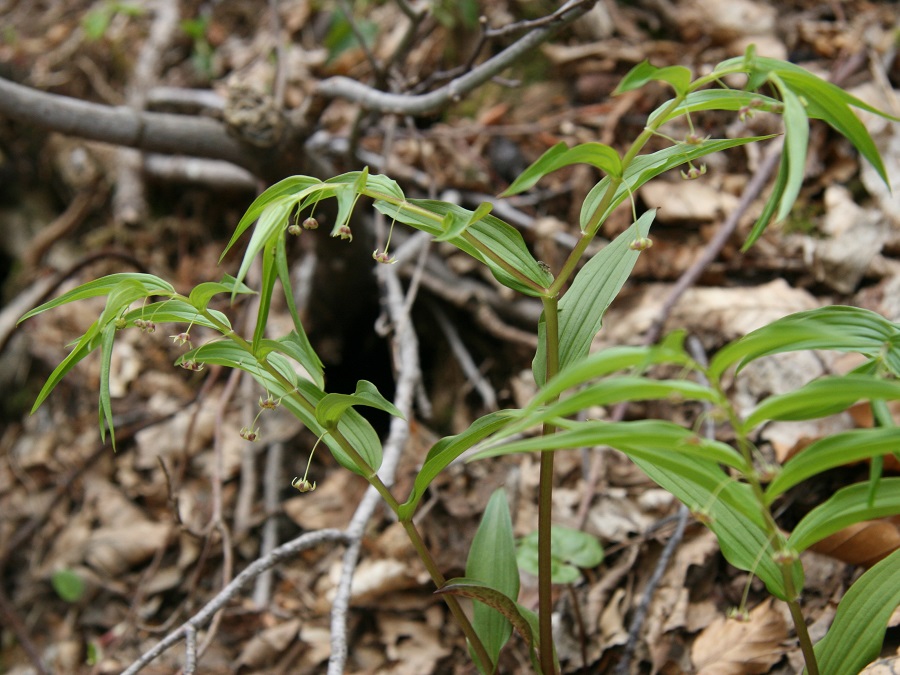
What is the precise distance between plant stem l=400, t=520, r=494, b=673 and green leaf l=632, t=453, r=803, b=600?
0.33 m

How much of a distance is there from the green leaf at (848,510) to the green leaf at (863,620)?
0.42 ft

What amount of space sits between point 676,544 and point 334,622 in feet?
2.29

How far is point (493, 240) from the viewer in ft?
2.93

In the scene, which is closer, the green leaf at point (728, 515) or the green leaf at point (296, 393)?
the green leaf at point (728, 515)

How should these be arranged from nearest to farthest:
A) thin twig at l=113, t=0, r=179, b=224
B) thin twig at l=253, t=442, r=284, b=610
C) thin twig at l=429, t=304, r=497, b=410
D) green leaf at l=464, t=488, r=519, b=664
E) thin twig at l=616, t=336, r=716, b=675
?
1. green leaf at l=464, t=488, r=519, b=664
2. thin twig at l=616, t=336, r=716, b=675
3. thin twig at l=253, t=442, r=284, b=610
4. thin twig at l=429, t=304, r=497, b=410
5. thin twig at l=113, t=0, r=179, b=224

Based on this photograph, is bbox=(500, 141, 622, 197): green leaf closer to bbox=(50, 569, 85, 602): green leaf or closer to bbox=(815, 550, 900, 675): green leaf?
bbox=(815, 550, 900, 675): green leaf

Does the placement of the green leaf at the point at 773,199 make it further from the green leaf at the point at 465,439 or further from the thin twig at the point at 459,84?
the thin twig at the point at 459,84

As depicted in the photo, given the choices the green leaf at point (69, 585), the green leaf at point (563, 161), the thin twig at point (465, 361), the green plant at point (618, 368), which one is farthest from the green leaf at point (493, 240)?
the green leaf at point (69, 585)

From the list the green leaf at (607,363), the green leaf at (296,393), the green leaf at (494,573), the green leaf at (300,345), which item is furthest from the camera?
the green leaf at (494,573)

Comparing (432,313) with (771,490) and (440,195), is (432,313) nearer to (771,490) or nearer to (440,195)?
(440,195)

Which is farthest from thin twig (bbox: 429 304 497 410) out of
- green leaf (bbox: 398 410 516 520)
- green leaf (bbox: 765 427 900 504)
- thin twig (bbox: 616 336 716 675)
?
green leaf (bbox: 765 427 900 504)

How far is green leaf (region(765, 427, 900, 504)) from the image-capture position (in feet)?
2.17

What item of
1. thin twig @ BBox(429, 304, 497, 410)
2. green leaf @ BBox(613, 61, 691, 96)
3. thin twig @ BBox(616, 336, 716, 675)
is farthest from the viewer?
thin twig @ BBox(429, 304, 497, 410)

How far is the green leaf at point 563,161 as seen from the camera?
2.17 feet
